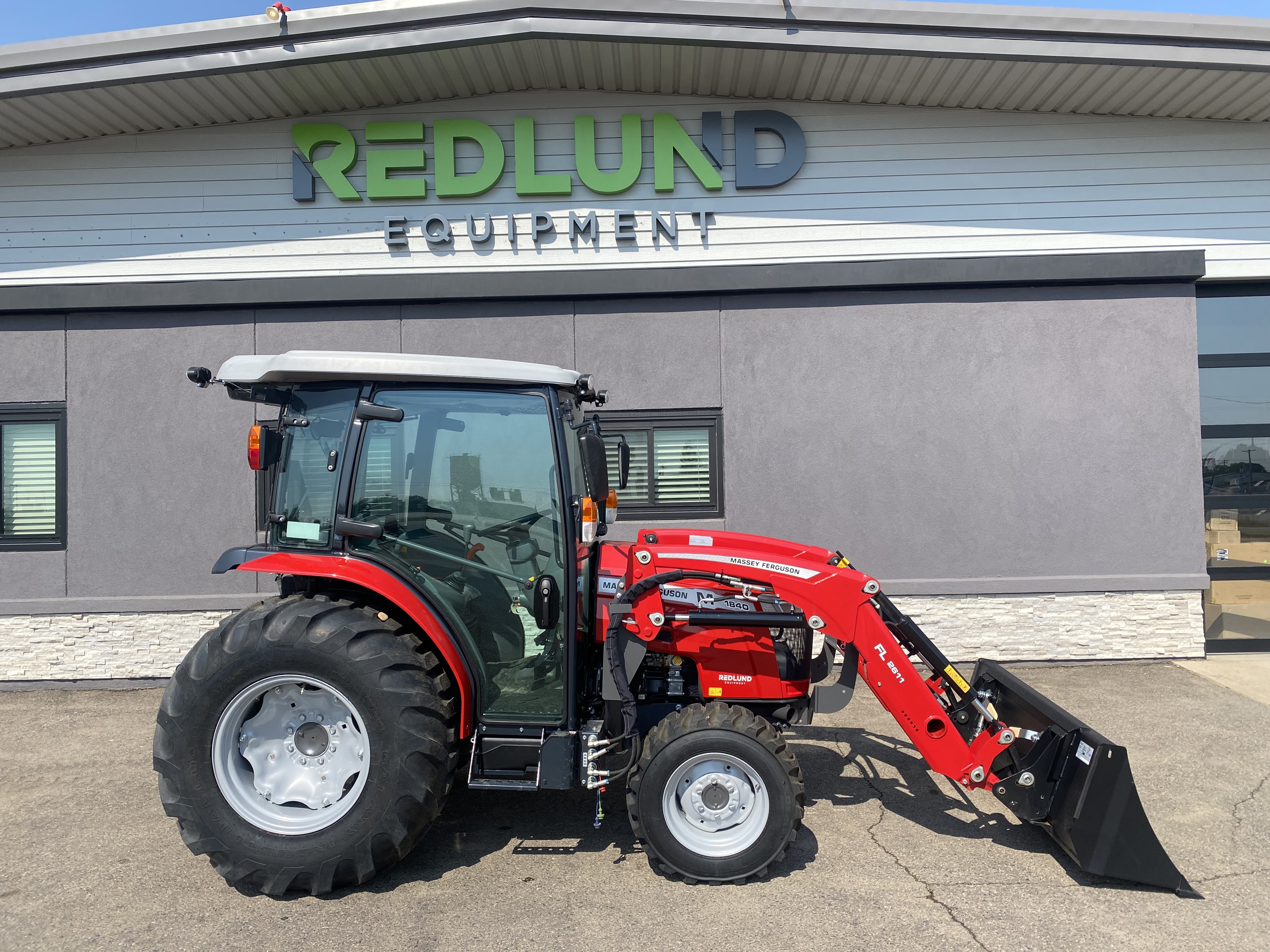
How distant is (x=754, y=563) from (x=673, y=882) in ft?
4.81

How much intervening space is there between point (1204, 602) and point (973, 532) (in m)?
2.35

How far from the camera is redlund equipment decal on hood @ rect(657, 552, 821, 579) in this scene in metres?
3.74

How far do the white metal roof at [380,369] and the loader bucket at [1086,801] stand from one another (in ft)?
9.06

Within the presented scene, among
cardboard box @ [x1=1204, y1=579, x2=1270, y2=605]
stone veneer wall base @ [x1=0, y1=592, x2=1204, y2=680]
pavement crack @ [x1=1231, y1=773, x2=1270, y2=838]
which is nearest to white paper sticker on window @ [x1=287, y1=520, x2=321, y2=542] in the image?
stone veneer wall base @ [x1=0, y1=592, x2=1204, y2=680]

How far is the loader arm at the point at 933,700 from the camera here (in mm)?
3230

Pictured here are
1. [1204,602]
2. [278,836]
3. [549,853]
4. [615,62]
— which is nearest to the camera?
[278,836]

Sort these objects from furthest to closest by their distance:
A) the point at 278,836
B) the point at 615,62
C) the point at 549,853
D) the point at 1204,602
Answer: the point at 1204,602 < the point at 615,62 < the point at 549,853 < the point at 278,836

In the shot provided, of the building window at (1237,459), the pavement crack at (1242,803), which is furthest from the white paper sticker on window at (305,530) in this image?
the building window at (1237,459)

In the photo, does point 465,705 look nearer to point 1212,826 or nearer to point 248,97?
point 1212,826

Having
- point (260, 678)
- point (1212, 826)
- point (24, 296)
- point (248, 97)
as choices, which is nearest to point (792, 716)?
point (1212, 826)

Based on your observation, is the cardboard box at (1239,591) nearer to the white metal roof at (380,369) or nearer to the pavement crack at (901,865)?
the pavement crack at (901,865)

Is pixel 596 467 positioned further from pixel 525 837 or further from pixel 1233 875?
pixel 1233 875

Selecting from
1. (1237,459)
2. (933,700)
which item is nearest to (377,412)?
(933,700)

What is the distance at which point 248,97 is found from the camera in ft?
22.2
